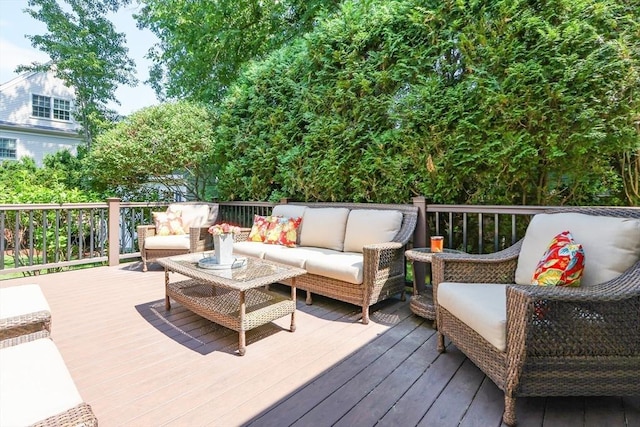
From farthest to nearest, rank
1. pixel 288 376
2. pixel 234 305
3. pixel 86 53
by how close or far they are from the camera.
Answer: pixel 86 53 < pixel 234 305 < pixel 288 376

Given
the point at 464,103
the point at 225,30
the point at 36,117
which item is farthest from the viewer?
the point at 36,117

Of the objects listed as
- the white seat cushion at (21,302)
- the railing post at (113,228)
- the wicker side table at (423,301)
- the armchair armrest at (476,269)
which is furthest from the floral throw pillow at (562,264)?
the railing post at (113,228)

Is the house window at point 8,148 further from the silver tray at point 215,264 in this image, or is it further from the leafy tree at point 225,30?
the silver tray at point 215,264

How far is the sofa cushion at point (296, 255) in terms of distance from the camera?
3.51 metres

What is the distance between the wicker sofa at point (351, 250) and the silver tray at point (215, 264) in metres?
0.66

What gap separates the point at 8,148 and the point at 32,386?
16.5 metres

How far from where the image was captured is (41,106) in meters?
14.0

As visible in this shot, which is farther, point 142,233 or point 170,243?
point 142,233

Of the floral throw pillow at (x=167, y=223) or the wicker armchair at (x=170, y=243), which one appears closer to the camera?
the wicker armchair at (x=170, y=243)

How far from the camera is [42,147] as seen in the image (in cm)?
1377

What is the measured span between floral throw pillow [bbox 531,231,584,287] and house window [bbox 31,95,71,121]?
1814 centimetres

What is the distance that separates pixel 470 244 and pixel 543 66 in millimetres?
1810

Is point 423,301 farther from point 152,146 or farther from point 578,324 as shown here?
point 152,146

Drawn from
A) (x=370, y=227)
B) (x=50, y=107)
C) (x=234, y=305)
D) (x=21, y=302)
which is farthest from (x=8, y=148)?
(x=370, y=227)
